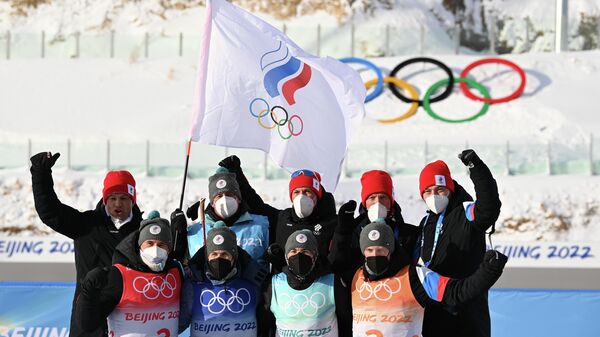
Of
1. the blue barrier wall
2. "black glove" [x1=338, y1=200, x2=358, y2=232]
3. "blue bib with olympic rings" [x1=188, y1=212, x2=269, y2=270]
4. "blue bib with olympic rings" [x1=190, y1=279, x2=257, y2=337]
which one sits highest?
"black glove" [x1=338, y1=200, x2=358, y2=232]

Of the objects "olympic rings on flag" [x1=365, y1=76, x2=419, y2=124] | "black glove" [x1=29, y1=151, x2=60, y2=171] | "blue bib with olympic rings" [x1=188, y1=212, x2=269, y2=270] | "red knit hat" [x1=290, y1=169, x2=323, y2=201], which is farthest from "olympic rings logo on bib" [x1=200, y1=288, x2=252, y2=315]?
"olympic rings on flag" [x1=365, y1=76, x2=419, y2=124]

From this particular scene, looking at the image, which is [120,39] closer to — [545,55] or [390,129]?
[390,129]

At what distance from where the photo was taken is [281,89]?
8.44 m

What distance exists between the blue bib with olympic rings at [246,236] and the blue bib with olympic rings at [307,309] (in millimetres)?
581

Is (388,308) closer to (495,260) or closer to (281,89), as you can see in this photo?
(495,260)

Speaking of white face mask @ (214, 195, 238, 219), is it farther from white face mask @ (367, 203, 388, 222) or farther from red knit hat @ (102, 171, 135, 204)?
white face mask @ (367, 203, 388, 222)

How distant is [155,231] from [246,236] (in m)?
0.89

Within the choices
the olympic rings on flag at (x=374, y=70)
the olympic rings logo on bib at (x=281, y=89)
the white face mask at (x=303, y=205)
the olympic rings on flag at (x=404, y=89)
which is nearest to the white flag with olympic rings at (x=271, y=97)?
the olympic rings logo on bib at (x=281, y=89)

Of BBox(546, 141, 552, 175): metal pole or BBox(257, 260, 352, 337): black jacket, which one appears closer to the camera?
BBox(257, 260, 352, 337): black jacket

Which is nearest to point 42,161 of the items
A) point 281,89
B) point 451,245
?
point 281,89

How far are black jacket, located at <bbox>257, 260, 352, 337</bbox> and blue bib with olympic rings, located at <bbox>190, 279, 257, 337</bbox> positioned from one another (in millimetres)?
86

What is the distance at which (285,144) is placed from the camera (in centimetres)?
829

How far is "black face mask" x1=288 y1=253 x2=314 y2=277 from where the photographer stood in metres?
6.32

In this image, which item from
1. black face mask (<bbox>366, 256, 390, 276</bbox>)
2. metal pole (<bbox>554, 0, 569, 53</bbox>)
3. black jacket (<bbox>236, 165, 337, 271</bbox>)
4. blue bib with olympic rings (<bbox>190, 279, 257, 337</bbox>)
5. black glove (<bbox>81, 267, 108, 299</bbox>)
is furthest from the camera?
metal pole (<bbox>554, 0, 569, 53</bbox>)
